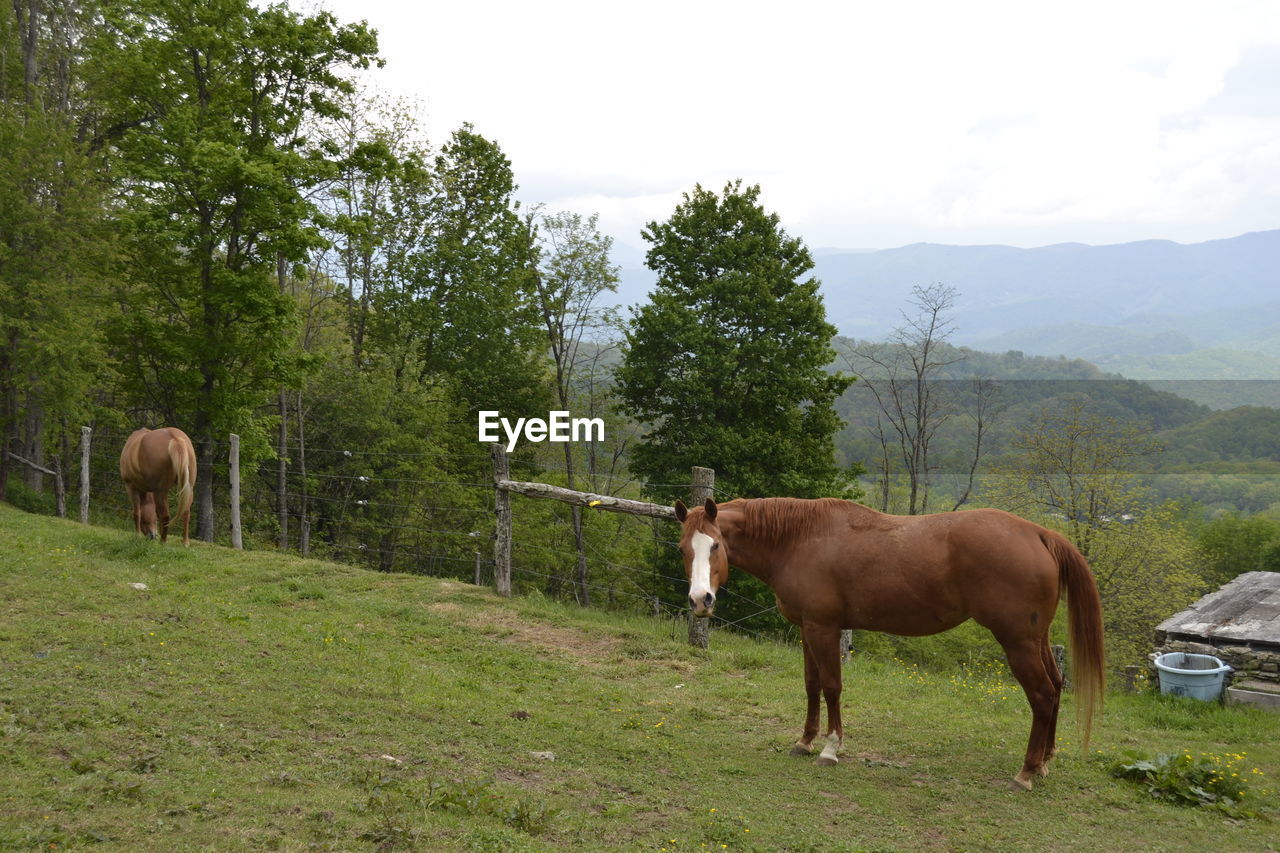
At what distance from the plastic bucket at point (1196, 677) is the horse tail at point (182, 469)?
38.8ft

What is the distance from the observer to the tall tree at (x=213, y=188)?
1484 centimetres

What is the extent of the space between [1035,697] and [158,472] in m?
11.0

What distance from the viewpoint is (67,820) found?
3588 millimetres

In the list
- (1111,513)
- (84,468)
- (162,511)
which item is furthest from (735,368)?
(1111,513)

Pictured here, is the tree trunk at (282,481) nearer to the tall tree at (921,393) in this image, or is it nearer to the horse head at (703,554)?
the horse head at (703,554)

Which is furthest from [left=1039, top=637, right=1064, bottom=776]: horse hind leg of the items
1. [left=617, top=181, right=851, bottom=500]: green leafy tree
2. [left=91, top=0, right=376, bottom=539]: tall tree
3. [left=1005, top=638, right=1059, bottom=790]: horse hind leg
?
[left=91, top=0, right=376, bottom=539]: tall tree

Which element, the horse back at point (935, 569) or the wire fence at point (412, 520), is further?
the wire fence at point (412, 520)

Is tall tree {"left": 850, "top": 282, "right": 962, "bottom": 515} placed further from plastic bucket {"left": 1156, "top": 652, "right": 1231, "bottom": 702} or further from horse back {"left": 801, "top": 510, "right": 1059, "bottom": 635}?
horse back {"left": 801, "top": 510, "right": 1059, "bottom": 635}

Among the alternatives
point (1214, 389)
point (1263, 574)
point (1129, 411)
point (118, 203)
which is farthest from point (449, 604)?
point (1214, 389)

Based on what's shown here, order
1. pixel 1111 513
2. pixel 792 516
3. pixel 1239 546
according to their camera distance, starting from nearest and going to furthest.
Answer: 1. pixel 792 516
2. pixel 1111 513
3. pixel 1239 546

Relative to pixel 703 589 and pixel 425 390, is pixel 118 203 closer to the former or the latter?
pixel 425 390

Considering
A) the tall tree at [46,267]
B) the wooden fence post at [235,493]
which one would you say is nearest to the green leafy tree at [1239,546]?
the wooden fence post at [235,493]

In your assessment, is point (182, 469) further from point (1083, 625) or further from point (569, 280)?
point (569, 280)

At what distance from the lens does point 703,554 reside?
5.93 meters
